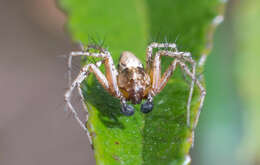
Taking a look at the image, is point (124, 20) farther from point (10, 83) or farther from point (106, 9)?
point (10, 83)

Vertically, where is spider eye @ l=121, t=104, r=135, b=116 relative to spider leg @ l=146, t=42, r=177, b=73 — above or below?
below

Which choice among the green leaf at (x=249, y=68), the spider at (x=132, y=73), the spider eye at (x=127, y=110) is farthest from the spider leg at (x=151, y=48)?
the green leaf at (x=249, y=68)

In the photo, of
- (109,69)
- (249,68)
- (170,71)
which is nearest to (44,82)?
(249,68)

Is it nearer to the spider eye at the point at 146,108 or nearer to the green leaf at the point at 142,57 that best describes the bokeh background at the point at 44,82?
the green leaf at the point at 142,57

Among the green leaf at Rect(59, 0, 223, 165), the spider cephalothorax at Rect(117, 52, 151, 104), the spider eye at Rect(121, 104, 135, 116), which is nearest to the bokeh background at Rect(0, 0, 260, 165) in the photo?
the green leaf at Rect(59, 0, 223, 165)

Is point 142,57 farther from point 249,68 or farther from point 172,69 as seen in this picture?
point 249,68

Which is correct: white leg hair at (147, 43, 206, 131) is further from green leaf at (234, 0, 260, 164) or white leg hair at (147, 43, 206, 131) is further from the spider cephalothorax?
green leaf at (234, 0, 260, 164)

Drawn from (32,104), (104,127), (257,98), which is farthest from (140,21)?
(32,104)
